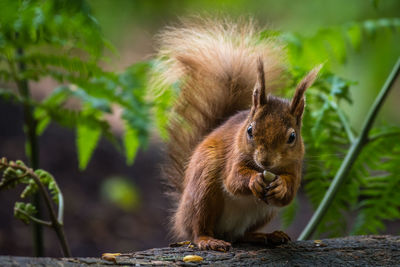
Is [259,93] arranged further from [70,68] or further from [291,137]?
[70,68]

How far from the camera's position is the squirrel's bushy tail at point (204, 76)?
78.8 inches

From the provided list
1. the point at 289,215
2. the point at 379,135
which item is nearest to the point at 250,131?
the point at 379,135

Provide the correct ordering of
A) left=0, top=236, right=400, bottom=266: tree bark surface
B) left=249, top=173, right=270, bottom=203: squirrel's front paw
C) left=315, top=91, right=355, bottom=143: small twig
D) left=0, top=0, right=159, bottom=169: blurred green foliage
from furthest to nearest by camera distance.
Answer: left=315, top=91, right=355, bottom=143: small twig
left=0, top=0, right=159, bottom=169: blurred green foliage
left=249, top=173, right=270, bottom=203: squirrel's front paw
left=0, top=236, right=400, bottom=266: tree bark surface

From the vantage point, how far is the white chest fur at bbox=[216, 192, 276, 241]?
67.8 inches

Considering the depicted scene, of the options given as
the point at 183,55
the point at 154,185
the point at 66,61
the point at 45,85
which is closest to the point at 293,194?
the point at 183,55

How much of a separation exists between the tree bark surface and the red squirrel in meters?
0.08

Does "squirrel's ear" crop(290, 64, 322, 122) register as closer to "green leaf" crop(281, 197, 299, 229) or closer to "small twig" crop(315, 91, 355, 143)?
"small twig" crop(315, 91, 355, 143)

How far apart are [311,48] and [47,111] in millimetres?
1276

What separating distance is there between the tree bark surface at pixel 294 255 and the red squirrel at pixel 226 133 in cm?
8

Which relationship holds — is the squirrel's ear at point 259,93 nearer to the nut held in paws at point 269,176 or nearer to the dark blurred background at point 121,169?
the nut held in paws at point 269,176

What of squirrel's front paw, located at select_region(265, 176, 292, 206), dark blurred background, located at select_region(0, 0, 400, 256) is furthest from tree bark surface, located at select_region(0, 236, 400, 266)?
dark blurred background, located at select_region(0, 0, 400, 256)

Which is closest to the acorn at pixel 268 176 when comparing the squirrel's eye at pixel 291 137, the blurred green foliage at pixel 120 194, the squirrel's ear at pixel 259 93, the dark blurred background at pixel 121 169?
the squirrel's eye at pixel 291 137

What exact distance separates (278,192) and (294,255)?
200mm

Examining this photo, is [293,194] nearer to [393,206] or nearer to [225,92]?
[225,92]
